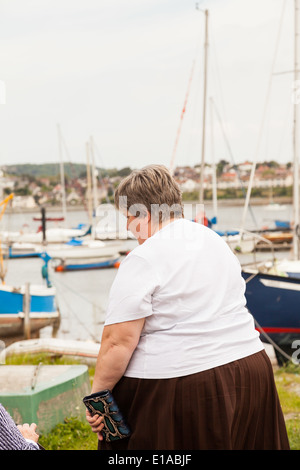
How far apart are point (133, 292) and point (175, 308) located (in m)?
0.16

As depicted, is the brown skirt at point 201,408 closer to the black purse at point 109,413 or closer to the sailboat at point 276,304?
the black purse at point 109,413

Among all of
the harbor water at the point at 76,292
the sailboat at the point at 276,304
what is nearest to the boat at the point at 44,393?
the harbor water at the point at 76,292

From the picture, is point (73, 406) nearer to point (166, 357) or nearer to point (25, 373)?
point (25, 373)

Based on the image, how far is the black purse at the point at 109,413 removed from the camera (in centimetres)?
201

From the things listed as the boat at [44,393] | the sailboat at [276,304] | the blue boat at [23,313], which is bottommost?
the blue boat at [23,313]

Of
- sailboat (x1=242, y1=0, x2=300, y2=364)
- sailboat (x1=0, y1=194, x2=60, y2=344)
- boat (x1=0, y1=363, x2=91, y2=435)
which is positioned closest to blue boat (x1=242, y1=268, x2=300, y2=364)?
sailboat (x1=242, y1=0, x2=300, y2=364)

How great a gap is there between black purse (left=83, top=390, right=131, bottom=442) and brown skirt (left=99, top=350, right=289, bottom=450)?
28 mm

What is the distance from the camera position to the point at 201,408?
6.34ft

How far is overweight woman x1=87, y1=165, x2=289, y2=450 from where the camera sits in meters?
1.94

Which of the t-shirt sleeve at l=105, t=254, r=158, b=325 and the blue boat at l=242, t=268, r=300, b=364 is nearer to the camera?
the t-shirt sleeve at l=105, t=254, r=158, b=325

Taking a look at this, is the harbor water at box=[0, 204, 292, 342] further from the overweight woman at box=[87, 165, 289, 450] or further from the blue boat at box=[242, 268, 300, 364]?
the overweight woman at box=[87, 165, 289, 450]

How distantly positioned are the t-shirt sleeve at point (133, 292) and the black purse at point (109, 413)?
278mm

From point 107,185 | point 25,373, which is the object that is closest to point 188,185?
point 25,373
